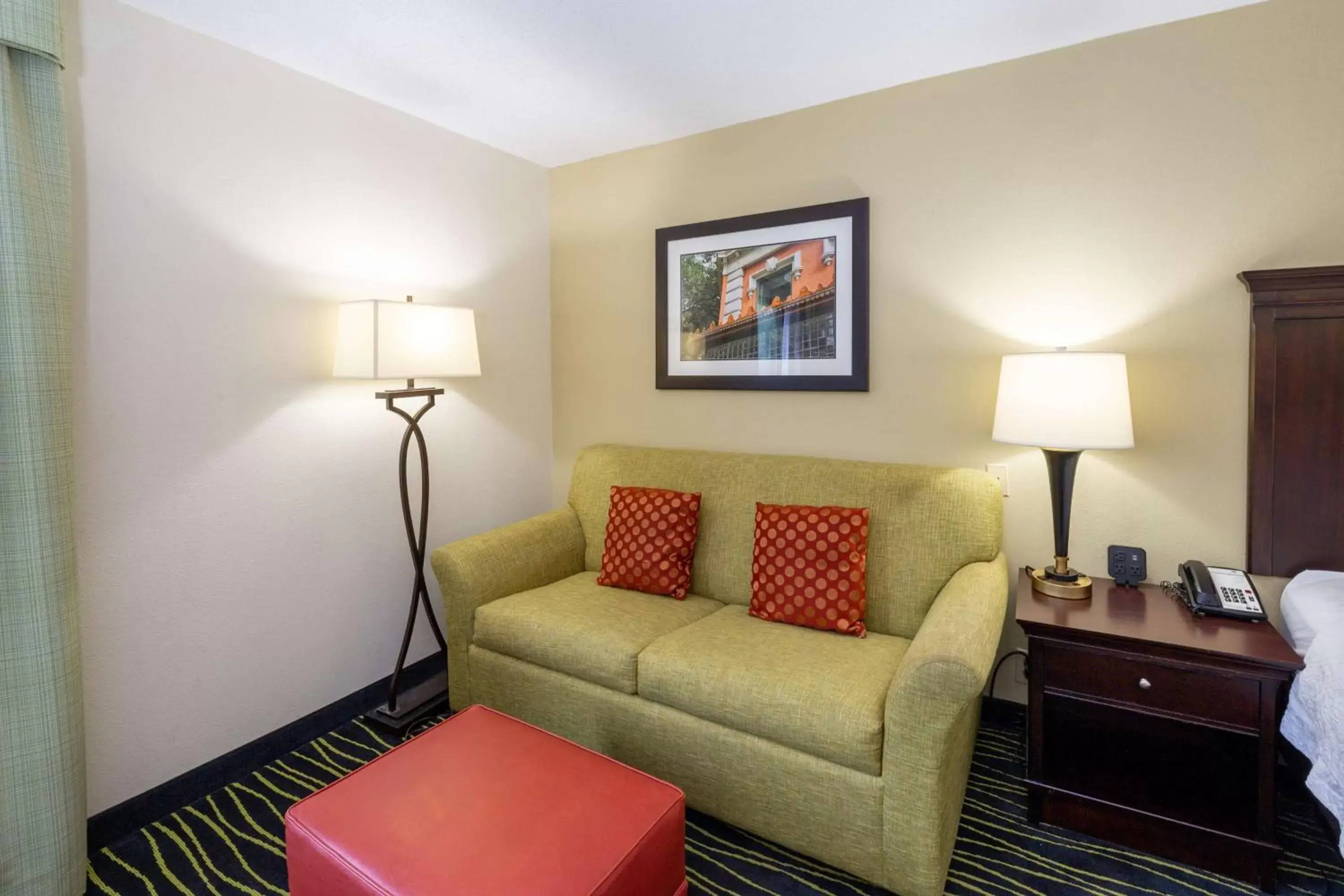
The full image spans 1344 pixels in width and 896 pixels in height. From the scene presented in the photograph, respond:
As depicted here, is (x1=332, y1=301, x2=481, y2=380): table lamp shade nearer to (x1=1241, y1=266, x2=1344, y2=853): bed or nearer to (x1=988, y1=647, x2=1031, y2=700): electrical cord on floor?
(x1=988, y1=647, x2=1031, y2=700): electrical cord on floor

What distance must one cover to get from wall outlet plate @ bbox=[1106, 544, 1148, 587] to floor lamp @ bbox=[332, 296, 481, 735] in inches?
89.3

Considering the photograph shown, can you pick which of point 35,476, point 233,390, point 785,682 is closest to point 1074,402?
point 785,682

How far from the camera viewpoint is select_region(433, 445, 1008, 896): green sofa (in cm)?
167

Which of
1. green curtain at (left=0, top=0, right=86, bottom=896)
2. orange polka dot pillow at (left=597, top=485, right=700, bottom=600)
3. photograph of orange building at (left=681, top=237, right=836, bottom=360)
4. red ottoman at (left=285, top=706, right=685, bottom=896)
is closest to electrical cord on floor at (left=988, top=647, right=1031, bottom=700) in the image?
orange polka dot pillow at (left=597, top=485, right=700, bottom=600)

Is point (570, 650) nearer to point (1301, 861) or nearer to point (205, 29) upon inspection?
point (1301, 861)

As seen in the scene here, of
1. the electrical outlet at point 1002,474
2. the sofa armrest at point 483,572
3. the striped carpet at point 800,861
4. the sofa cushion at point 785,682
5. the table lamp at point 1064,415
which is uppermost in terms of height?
the table lamp at point 1064,415

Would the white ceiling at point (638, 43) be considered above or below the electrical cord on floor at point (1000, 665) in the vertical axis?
above

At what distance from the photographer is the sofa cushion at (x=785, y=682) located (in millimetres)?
1739

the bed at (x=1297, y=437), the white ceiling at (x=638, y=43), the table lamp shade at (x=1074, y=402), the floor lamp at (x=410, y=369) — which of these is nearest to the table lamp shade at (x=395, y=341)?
the floor lamp at (x=410, y=369)

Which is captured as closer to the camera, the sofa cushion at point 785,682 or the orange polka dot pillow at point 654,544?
the sofa cushion at point 785,682

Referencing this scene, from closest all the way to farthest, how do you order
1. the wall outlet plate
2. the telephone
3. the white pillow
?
the white pillow → the telephone → the wall outlet plate

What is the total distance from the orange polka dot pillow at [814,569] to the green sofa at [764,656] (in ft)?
0.19

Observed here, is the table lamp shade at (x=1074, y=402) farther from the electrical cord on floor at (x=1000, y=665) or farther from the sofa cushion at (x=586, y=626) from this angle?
the sofa cushion at (x=586, y=626)

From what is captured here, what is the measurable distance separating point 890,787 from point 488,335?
2.41 meters
